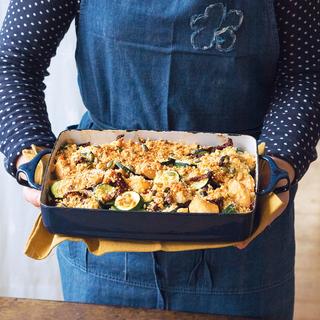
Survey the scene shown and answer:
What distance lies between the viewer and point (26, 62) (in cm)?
85

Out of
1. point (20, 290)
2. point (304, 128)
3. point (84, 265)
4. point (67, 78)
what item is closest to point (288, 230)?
point (304, 128)

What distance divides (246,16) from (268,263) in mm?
359

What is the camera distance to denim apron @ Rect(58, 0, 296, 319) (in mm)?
800

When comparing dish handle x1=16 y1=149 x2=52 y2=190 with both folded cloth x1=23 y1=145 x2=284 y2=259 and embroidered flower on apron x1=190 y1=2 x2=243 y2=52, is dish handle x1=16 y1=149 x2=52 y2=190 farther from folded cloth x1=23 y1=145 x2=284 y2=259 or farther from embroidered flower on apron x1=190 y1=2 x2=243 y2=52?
embroidered flower on apron x1=190 y1=2 x2=243 y2=52

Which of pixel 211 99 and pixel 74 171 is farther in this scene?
pixel 211 99

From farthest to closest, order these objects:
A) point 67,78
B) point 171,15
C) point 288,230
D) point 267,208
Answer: point 67,78 < point 288,230 < point 171,15 < point 267,208

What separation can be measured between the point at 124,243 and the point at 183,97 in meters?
0.28

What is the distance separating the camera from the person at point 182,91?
0.80 metres

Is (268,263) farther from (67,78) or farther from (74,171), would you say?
(67,78)

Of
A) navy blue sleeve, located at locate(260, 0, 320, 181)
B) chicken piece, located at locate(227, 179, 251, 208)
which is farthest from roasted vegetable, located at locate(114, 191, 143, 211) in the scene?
navy blue sleeve, located at locate(260, 0, 320, 181)

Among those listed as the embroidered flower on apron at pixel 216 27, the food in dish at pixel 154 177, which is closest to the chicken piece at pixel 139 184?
the food in dish at pixel 154 177

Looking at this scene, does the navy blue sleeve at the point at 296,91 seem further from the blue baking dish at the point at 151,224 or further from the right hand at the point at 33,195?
the right hand at the point at 33,195

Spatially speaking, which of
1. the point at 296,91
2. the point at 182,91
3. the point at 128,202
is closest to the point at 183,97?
the point at 182,91

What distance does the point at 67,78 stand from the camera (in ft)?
4.23
